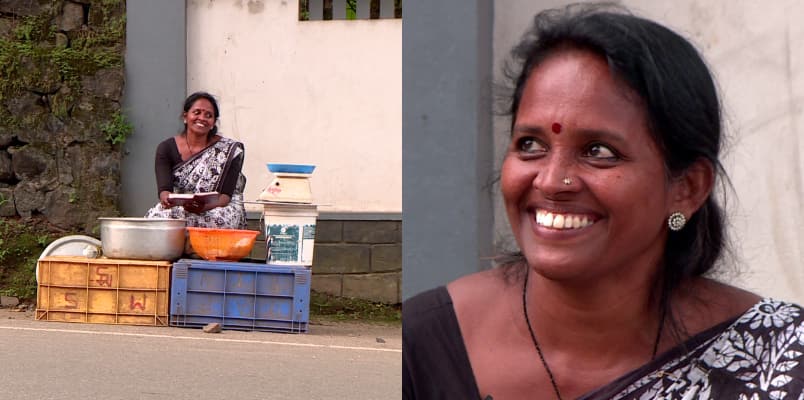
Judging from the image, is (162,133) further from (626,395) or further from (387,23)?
(626,395)

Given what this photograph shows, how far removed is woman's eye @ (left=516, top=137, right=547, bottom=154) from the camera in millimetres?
1130

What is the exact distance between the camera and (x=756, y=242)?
50.1 inches

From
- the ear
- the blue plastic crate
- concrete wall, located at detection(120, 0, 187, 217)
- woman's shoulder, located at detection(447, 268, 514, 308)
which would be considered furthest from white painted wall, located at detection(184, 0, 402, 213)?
the ear

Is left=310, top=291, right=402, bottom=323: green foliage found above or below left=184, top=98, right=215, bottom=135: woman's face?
below

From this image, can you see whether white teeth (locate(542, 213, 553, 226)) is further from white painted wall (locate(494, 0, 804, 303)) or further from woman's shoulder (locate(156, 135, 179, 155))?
woman's shoulder (locate(156, 135, 179, 155))

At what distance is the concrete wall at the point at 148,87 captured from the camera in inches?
245

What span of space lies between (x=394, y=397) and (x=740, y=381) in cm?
246

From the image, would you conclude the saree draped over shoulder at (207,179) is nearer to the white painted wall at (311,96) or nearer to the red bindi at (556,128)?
the white painted wall at (311,96)

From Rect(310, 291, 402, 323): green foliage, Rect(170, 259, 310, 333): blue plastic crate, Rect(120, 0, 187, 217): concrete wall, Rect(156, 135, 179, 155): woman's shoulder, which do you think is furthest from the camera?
Rect(120, 0, 187, 217): concrete wall

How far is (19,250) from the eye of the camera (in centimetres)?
619

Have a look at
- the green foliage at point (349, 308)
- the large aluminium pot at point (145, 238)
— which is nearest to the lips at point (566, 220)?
the large aluminium pot at point (145, 238)

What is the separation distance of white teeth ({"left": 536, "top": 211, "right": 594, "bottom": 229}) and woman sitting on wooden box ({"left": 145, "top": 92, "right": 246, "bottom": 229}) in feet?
13.6

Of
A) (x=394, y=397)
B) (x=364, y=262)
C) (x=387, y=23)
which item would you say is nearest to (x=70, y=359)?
(x=394, y=397)

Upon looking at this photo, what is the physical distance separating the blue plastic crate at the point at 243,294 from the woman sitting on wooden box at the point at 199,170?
23 centimetres
